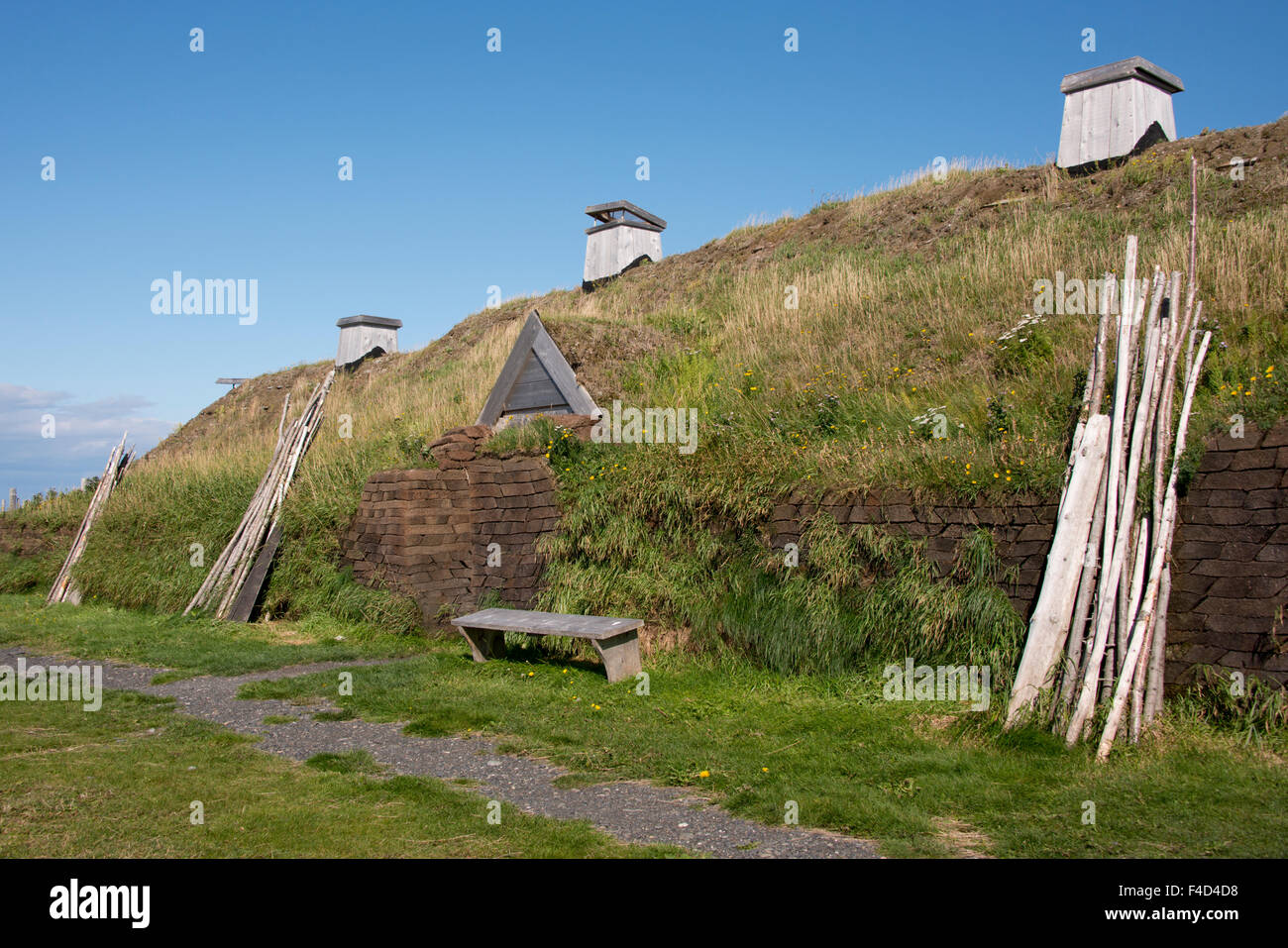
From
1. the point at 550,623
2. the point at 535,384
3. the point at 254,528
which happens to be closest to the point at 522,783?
the point at 550,623

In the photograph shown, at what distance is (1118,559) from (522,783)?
3.86m

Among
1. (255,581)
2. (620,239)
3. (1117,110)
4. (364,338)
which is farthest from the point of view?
(364,338)

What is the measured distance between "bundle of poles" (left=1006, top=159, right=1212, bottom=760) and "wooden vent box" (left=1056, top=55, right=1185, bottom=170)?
32.8ft

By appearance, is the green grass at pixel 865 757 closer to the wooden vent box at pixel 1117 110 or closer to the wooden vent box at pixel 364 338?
the wooden vent box at pixel 1117 110

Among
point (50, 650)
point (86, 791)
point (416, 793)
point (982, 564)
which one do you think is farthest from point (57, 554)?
point (982, 564)

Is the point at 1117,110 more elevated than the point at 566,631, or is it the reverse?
the point at 1117,110

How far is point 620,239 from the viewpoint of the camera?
23.4 m

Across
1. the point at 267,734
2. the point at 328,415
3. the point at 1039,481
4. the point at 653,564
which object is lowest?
the point at 267,734

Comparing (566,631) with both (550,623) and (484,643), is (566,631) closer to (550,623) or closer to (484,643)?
(550,623)

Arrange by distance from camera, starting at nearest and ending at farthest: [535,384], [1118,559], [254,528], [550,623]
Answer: [1118,559] → [550,623] → [535,384] → [254,528]
